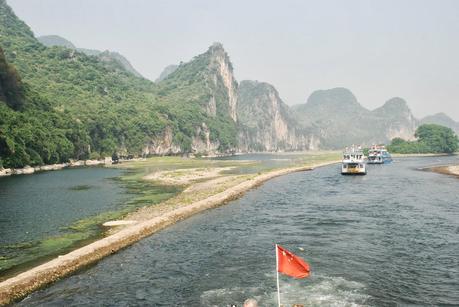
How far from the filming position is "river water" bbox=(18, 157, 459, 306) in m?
23.4

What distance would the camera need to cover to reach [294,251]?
32.7 m

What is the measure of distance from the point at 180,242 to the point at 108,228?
8864 millimetres

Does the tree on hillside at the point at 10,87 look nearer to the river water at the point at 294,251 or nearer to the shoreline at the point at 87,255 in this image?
the shoreline at the point at 87,255

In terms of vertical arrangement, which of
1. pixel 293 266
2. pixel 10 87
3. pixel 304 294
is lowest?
pixel 304 294

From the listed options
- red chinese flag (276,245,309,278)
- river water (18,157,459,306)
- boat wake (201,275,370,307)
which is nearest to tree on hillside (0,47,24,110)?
river water (18,157,459,306)

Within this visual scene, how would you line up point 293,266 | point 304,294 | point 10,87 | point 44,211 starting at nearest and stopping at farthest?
point 293,266
point 304,294
point 44,211
point 10,87

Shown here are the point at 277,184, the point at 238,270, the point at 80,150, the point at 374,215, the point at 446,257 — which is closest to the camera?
the point at 238,270

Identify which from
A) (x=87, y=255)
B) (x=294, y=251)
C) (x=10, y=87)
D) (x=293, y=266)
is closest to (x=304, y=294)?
(x=293, y=266)

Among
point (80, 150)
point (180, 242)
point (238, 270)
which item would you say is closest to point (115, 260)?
point (180, 242)

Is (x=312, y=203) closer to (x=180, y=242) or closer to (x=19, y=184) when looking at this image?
(x=180, y=242)

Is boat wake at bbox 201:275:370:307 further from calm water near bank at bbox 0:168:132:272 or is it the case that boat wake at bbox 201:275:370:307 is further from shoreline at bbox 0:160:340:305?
calm water near bank at bbox 0:168:132:272

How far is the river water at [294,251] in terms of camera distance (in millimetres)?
23422

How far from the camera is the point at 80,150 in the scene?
156 m

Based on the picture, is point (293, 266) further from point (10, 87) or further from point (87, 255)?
point (10, 87)
